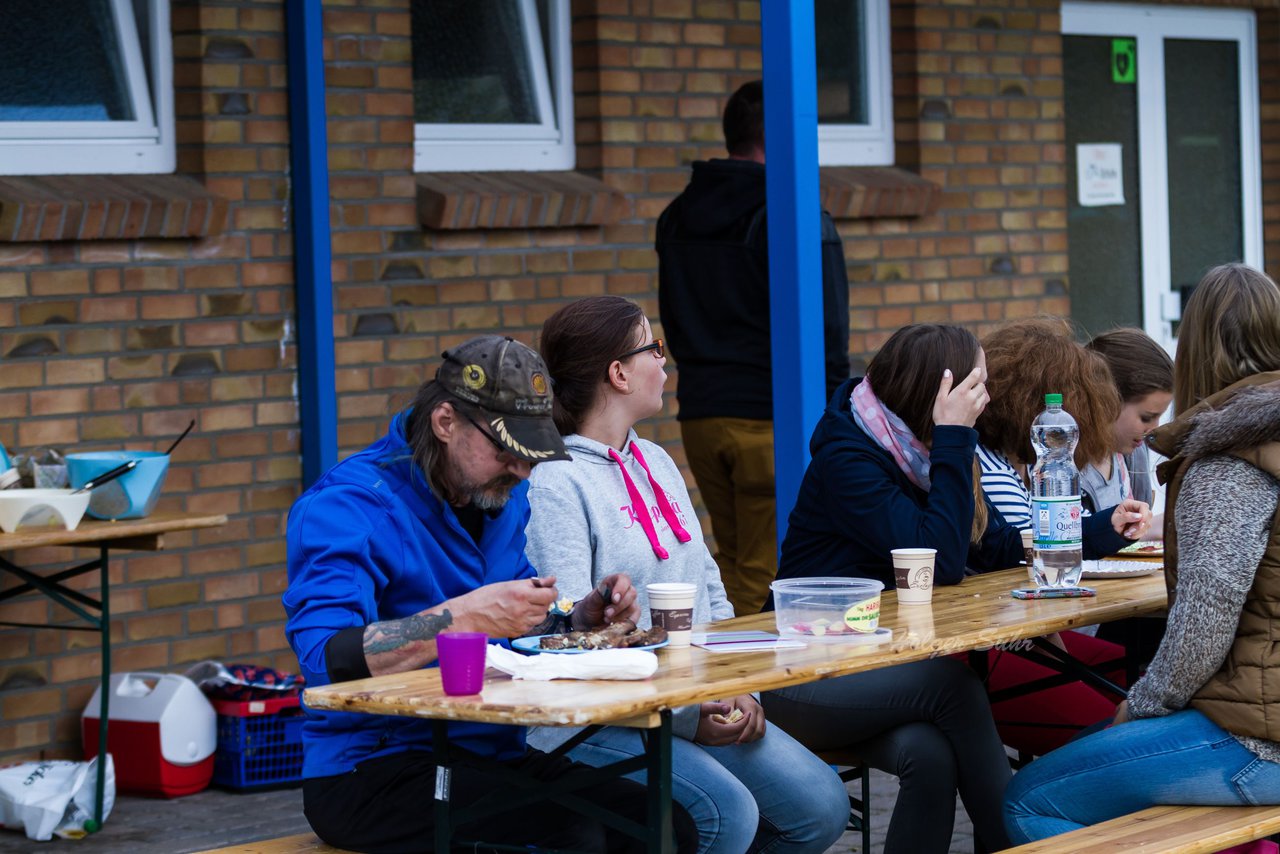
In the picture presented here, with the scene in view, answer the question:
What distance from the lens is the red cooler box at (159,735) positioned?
16.9 feet

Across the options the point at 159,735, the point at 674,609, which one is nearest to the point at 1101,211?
the point at 159,735

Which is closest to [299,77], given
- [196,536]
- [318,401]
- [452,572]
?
[318,401]

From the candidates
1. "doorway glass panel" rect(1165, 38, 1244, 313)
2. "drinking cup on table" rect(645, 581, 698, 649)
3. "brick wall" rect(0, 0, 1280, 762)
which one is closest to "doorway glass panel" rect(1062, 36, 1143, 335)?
"doorway glass panel" rect(1165, 38, 1244, 313)

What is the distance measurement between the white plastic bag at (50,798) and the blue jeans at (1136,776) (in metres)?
2.59

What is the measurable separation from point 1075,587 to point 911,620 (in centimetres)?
51

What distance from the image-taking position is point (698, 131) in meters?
6.54

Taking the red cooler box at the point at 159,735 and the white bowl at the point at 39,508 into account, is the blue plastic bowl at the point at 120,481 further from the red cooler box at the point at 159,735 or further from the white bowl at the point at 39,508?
the red cooler box at the point at 159,735

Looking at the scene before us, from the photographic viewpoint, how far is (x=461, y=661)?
2625mm

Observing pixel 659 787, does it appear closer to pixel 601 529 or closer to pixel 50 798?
pixel 601 529

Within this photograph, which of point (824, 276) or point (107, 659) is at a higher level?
point (824, 276)

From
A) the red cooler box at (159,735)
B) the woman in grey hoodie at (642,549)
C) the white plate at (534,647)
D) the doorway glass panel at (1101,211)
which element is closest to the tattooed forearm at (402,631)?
the white plate at (534,647)

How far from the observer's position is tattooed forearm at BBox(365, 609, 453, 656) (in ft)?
9.41

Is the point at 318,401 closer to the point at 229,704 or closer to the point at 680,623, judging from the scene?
the point at 229,704

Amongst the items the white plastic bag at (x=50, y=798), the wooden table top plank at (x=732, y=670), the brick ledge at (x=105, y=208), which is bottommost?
the white plastic bag at (x=50, y=798)
